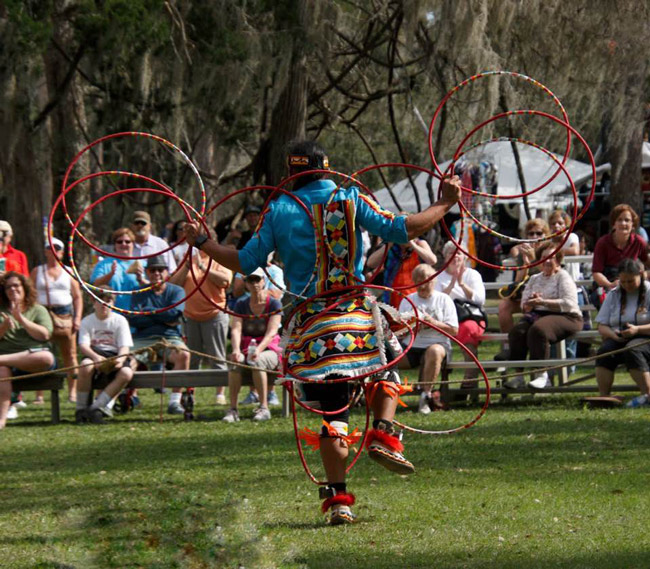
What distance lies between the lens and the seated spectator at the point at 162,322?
10578 mm

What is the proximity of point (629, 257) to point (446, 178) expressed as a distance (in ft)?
17.7

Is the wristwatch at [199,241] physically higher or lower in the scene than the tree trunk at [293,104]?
lower

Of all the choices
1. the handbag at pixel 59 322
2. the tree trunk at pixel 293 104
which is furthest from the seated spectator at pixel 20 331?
the tree trunk at pixel 293 104

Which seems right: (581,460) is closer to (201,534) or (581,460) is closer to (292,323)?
(292,323)

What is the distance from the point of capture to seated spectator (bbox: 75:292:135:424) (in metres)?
10.3

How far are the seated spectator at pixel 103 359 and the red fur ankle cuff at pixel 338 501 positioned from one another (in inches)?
Result: 182

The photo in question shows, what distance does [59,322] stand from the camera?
1130 centimetres

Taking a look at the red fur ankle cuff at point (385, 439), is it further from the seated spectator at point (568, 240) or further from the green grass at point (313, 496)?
the seated spectator at point (568, 240)

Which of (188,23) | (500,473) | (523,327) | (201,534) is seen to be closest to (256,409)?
(523,327)

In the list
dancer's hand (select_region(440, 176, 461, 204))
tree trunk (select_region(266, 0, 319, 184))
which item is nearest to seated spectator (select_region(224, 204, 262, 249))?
tree trunk (select_region(266, 0, 319, 184))

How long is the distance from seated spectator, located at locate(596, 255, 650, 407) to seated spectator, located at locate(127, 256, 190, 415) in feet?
12.2

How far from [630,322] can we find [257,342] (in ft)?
10.5

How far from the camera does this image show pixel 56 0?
13555 mm

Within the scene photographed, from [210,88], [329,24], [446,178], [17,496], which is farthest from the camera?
[210,88]
